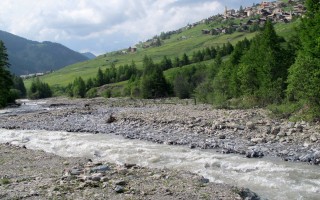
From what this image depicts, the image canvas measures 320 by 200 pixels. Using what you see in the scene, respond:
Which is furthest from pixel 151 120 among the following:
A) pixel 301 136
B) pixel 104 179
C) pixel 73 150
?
pixel 104 179

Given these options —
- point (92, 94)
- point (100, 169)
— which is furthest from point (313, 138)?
point (92, 94)

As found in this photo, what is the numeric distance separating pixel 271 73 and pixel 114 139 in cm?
3123

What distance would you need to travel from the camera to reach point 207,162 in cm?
2273

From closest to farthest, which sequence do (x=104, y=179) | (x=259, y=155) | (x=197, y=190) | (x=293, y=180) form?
(x=197, y=190) < (x=104, y=179) < (x=293, y=180) < (x=259, y=155)

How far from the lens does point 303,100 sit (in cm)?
3731

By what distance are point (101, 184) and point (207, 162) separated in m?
8.90

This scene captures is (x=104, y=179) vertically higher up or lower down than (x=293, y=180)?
higher up

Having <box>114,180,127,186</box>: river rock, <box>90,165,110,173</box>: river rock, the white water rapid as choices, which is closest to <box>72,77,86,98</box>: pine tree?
the white water rapid

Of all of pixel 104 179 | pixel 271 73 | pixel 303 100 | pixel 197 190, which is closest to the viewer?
pixel 197 190

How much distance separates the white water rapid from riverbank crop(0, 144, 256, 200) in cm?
253

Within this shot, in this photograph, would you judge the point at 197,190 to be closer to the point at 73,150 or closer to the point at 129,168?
the point at 129,168

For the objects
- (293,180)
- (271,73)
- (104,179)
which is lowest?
(293,180)

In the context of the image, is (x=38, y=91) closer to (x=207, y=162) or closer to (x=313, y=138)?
(x=313, y=138)

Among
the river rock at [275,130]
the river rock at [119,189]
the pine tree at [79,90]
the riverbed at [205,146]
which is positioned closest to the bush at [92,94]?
the pine tree at [79,90]
